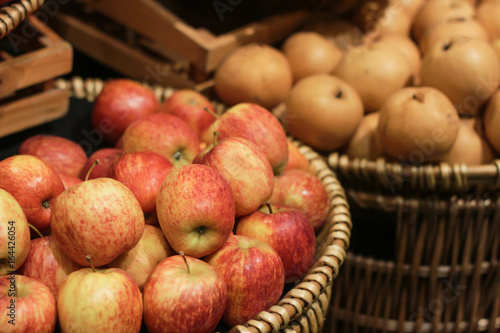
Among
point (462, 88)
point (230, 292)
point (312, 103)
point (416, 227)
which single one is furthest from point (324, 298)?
point (462, 88)

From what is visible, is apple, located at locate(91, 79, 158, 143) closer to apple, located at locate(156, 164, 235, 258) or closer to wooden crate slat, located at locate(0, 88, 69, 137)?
wooden crate slat, located at locate(0, 88, 69, 137)

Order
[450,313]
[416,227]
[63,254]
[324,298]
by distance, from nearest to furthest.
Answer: [63,254], [324,298], [416,227], [450,313]

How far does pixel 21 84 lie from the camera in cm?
111

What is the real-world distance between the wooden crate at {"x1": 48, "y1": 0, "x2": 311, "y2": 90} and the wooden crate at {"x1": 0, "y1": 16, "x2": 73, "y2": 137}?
22 cm

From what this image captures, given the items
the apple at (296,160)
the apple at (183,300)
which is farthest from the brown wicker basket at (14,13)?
the apple at (296,160)

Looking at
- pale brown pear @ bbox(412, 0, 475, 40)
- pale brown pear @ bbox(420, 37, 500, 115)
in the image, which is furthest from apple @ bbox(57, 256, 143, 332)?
pale brown pear @ bbox(412, 0, 475, 40)

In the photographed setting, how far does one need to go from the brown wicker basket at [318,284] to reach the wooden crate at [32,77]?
638 mm

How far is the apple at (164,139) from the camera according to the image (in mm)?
966

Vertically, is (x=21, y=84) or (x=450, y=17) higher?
(x=450, y=17)

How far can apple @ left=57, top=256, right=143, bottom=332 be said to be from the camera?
65 centimetres

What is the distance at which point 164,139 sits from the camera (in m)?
0.97

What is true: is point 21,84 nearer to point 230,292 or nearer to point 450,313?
point 230,292

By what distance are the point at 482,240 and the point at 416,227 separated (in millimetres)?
170

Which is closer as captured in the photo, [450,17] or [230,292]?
[230,292]
